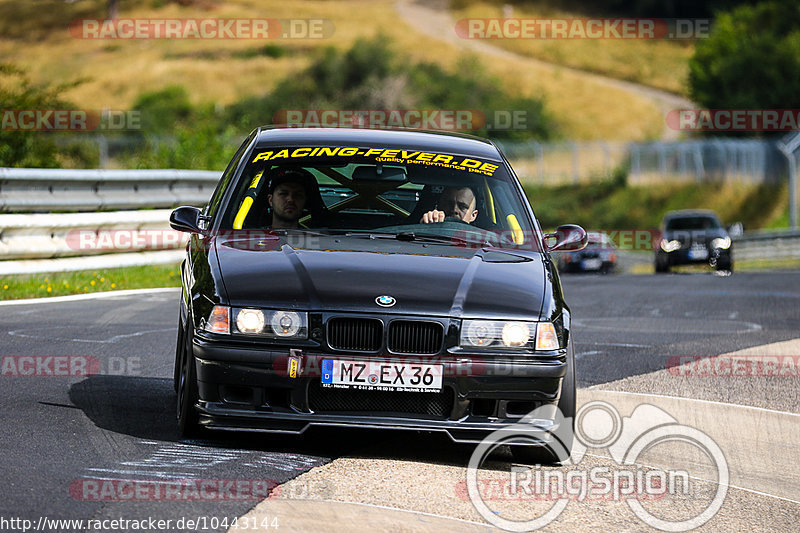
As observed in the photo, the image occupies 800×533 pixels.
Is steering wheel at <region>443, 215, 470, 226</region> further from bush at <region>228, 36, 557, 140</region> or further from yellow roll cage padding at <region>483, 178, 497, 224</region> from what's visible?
bush at <region>228, 36, 557, 140</region>

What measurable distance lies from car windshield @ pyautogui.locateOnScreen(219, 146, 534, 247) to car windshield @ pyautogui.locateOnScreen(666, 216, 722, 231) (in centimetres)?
2554

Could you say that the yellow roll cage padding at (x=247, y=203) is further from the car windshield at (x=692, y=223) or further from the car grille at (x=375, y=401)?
the car windshield at (x=692, y=223)

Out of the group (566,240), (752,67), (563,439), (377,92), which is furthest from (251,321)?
(377,92)

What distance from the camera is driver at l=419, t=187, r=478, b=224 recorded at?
7.19 m

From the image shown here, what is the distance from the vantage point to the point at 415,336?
591 centimetres

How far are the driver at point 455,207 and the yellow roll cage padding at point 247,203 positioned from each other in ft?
3.01

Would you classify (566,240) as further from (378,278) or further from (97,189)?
(97,189)

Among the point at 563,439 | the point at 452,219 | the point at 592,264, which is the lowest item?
the point at 592,264

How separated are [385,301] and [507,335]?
57 centimetres

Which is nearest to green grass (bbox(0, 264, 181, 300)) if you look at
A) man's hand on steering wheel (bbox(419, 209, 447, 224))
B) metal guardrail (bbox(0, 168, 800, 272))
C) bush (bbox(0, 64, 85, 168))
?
metal guardrail (bbox(0, 168, 800, 272))

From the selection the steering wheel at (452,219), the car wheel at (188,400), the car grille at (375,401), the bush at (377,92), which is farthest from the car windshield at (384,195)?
the bush at (377,92)

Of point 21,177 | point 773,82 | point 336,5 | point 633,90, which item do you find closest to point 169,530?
point 21,177

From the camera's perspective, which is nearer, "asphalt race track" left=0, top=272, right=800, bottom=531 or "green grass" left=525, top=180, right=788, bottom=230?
"asphalt race track" left=0, top=272, right=800, bottom=531

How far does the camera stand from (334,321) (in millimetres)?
5887
